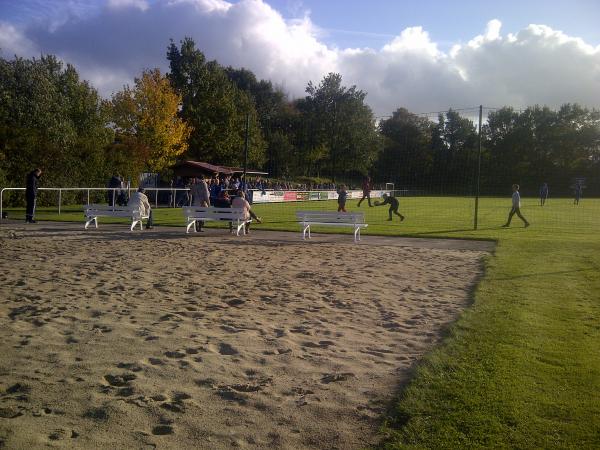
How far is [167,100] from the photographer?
42.9 m

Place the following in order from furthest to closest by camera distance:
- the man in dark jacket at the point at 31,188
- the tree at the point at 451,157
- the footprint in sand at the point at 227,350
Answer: the tree at the point at 451,157 < the man in dark jacket at the point at 31,188 < the footprint in sand at the point at 227,350

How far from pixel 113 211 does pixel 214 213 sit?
3419 millimetres

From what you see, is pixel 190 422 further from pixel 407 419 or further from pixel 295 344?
pixel 295 344

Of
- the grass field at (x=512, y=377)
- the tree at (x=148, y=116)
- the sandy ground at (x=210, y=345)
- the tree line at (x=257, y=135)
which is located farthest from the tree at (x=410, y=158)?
the grass field at (x=512, y=377)

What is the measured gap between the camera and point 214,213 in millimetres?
16781

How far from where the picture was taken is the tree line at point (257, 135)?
32125 mm

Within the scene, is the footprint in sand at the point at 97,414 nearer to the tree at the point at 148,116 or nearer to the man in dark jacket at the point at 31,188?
the man in dark jacket at the point at 31,188

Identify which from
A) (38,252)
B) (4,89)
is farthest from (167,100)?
(38,252)

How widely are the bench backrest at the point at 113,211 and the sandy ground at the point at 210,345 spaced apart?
575cm

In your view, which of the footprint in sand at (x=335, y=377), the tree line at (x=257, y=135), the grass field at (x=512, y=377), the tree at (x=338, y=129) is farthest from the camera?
the tree at (x=338, y=129)

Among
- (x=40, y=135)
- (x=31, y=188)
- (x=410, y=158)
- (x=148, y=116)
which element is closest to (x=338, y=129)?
(x=410, y=158)

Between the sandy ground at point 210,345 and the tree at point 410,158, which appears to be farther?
the tree at point 410,158

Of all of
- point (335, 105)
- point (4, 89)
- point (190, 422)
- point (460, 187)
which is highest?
point (335, 105)

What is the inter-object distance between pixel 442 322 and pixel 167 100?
130 ft
